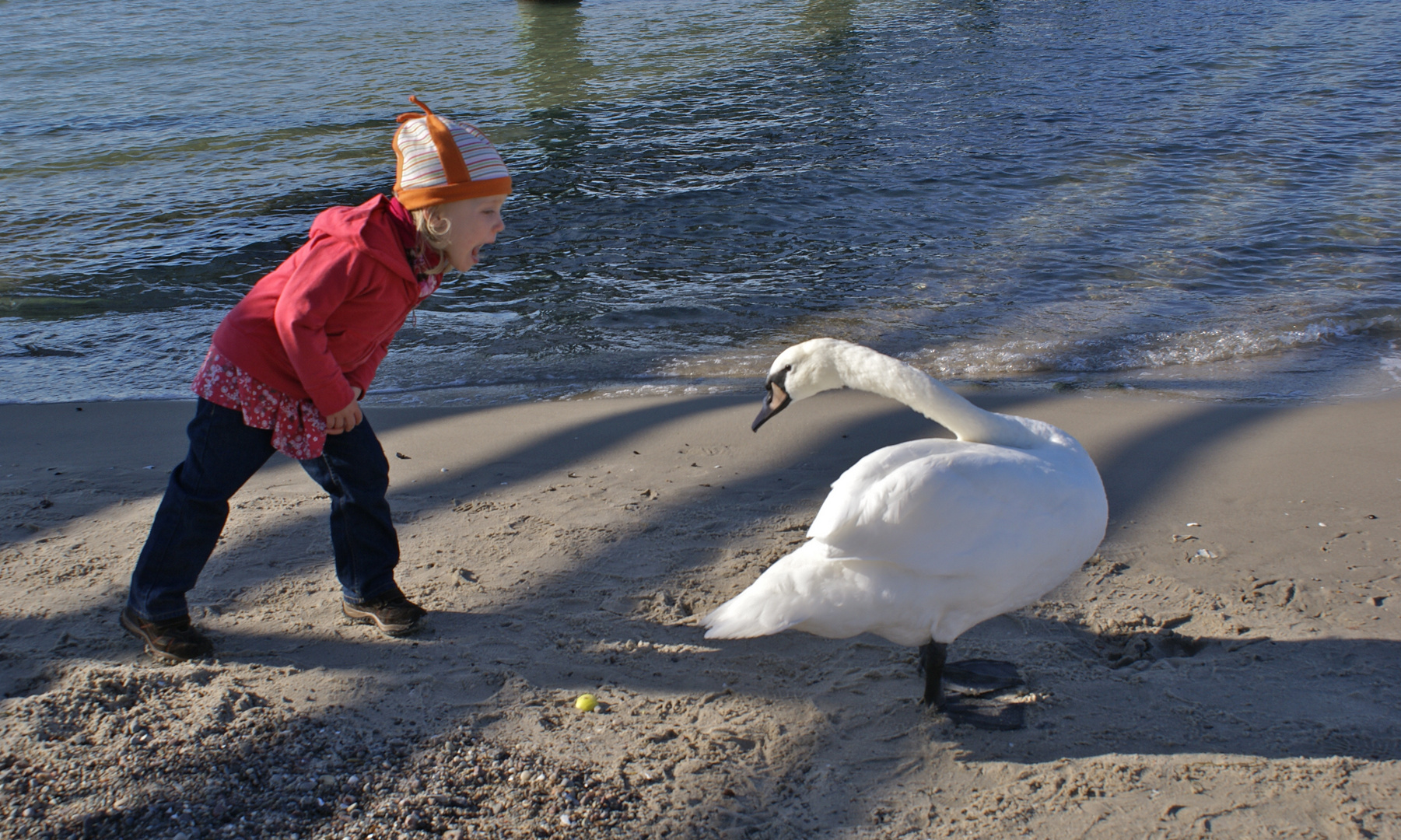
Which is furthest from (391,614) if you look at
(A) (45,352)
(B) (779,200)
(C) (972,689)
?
(B) (779,200)

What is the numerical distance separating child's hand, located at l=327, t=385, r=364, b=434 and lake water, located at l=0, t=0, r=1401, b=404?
2703mm

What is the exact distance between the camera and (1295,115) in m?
11.0

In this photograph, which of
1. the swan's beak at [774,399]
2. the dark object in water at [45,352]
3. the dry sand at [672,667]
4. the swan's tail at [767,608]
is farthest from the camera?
the dark object in water at [45,352]

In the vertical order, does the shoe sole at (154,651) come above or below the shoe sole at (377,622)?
above

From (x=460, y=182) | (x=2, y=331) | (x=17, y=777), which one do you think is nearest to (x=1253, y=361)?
(x=460, y=182)

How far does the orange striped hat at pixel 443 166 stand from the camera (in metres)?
2.54

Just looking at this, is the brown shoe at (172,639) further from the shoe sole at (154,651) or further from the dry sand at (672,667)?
the dry sand at (672,667)

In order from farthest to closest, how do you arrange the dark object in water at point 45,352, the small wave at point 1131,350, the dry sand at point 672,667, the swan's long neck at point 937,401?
the dark object in water at point 45,352, the small wave at point 1131,350, the swan's long neck at point 937,401, the dry sand at point 672,667

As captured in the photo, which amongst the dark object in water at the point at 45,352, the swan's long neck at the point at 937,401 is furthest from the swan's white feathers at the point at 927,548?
the dark object in water at the point at 45,352

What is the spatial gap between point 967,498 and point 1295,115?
1100 centimetres

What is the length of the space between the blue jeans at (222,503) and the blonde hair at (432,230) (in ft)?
1.93

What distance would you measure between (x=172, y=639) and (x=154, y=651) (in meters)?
0.06

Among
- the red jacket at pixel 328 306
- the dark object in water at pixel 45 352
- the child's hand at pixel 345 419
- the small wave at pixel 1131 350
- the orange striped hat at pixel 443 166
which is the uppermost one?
the orange striped hat at pixel 443 166

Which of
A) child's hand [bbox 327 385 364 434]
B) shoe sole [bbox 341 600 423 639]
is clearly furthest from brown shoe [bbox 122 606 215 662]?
child's hand [bbox 327 385 364 434]
